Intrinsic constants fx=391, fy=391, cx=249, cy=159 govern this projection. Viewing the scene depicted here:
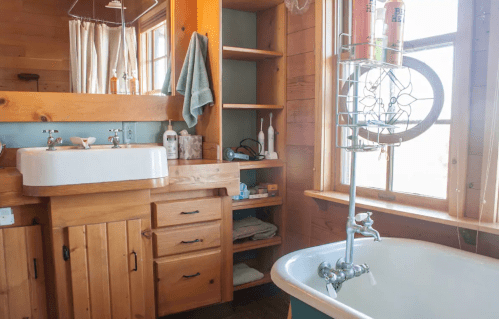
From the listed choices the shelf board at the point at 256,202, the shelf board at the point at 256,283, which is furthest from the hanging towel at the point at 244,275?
the shelf board at the point at 256,202

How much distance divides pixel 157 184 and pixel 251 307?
1.05m

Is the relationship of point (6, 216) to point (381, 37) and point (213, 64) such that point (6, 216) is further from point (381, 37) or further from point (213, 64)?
point (381, 37)

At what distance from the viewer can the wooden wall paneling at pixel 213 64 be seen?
2.32 m

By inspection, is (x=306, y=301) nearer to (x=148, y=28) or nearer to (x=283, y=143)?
(x=283, y=143)

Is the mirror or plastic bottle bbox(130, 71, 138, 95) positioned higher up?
the mirror

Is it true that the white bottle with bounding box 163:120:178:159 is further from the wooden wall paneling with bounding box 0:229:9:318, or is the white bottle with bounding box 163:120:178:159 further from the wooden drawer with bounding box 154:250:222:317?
the wooden wall paneling with bounding box 0:229:9:318

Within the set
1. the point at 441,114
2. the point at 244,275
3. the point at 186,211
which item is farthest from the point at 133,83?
the point at 441,114

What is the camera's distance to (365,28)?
1452mm

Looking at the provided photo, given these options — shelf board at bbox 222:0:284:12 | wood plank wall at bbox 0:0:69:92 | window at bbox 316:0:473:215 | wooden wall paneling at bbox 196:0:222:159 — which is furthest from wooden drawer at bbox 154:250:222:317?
shelf board at bbox 222:0:284:12

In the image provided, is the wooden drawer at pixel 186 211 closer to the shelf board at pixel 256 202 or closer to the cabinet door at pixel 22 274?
the shelf board at pixel 256 202

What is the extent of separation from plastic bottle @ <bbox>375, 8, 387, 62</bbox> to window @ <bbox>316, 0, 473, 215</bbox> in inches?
13.7

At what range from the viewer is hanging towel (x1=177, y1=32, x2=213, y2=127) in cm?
235

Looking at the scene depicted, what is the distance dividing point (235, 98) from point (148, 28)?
2.42 ft

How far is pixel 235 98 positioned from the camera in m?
2.74
